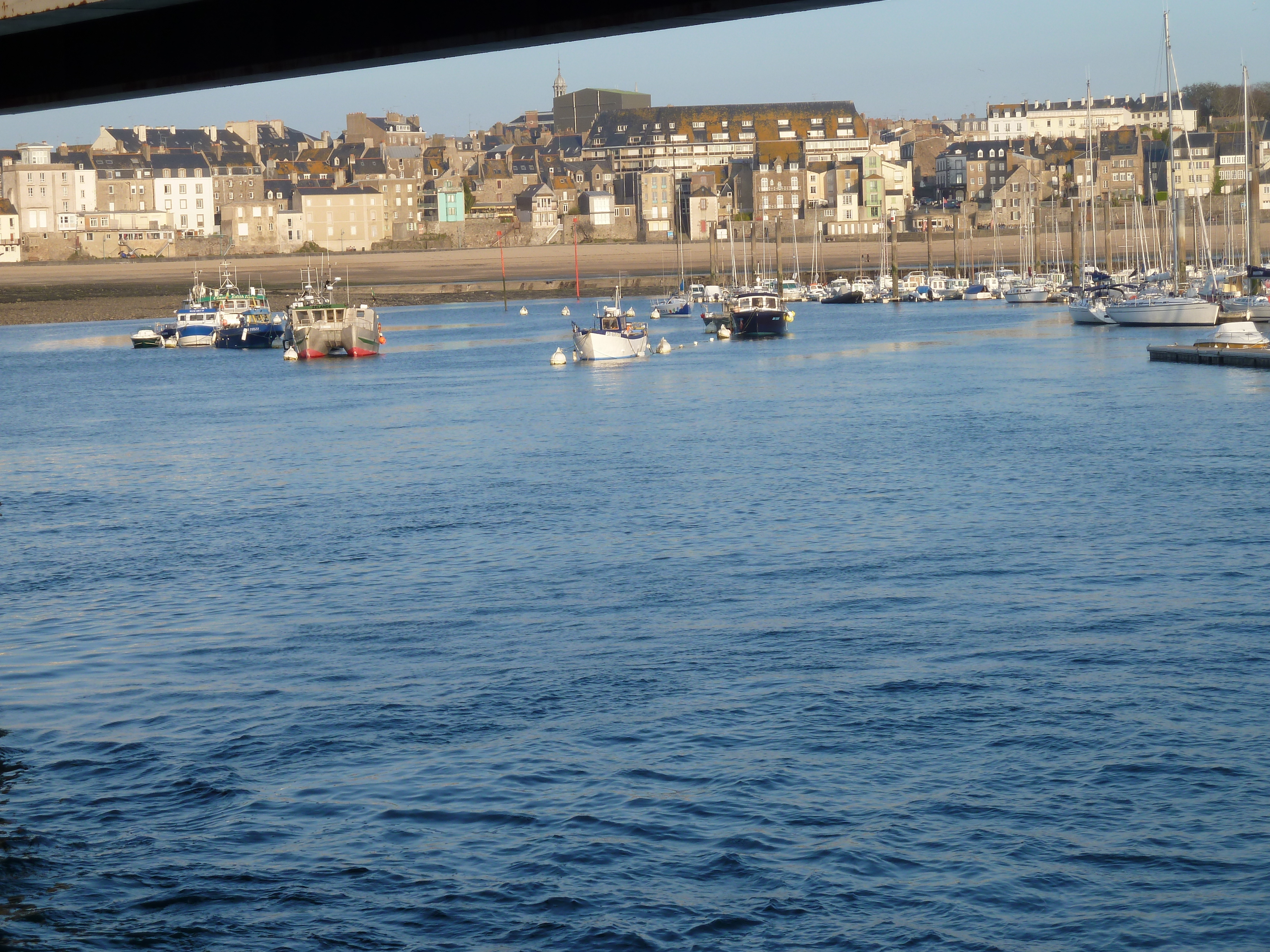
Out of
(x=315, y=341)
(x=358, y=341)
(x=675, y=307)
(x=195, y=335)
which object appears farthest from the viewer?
(x=675, y=307)

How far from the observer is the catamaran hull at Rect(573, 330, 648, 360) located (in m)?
63.4

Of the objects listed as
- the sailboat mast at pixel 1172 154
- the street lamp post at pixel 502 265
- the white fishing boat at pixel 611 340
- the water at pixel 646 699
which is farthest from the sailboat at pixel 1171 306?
the street lamp post at pixel 502 265

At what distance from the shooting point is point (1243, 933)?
10.1 m

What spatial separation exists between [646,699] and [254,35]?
7727 mm

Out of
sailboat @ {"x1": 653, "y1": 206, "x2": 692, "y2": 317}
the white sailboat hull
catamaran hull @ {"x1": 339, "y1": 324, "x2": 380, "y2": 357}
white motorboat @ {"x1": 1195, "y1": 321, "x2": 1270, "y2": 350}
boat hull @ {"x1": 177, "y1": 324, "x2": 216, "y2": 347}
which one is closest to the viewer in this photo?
white motorboat @ {"x1": 1195, "y1": 321, "x2": 1270, "y2": 350}

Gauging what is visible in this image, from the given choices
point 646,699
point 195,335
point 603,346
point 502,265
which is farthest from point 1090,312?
point 502,265

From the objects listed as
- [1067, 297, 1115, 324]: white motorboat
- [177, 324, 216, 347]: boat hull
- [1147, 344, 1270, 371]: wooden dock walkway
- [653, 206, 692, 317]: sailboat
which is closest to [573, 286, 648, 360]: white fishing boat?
[1147, 344, 1270, 371]: wooden dock walkway

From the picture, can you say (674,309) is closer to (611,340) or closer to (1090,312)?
(1090,312)

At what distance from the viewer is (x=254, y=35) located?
1030 centimetres

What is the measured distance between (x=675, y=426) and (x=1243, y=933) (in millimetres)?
30901

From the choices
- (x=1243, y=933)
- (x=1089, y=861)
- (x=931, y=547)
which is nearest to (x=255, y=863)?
(x=1089, y=861)

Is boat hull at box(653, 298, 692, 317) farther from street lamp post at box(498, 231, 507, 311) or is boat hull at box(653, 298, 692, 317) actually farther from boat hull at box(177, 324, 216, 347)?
boat hull at box(177, 324, 216, 347)

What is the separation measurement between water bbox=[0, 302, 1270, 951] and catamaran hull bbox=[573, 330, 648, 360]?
28.1 m

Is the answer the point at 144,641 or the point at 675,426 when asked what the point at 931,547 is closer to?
the point at 144,641
